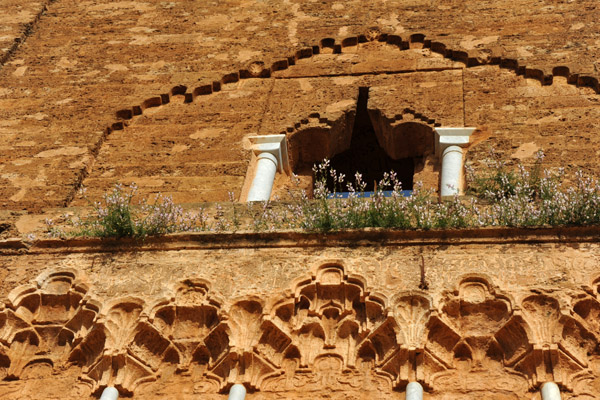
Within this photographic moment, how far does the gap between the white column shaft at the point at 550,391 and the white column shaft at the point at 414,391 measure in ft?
1.76

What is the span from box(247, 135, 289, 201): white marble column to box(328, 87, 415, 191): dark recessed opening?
100cm

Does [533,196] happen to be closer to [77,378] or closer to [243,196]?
[243,196]

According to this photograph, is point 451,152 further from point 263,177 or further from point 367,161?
point 367,161

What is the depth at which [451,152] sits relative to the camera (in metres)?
7.71

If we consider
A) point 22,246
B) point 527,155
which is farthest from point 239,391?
point 527,155

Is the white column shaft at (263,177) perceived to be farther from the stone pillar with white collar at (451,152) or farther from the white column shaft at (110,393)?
the white column shaft at (110,393)

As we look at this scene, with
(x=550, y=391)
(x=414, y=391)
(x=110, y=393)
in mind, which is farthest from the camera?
(x=110, y=393)

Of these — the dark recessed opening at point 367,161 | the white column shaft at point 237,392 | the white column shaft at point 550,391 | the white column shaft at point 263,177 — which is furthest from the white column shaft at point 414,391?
the dark recessed opening at point 367,161

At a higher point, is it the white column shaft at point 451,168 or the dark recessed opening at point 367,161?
the dark recessed opening at point 367,161

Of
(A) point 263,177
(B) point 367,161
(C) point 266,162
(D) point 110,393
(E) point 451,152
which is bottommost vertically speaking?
(D) point 110,393

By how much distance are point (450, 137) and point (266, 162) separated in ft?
4.42

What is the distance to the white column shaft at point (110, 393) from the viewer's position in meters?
5.11

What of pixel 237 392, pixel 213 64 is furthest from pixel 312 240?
pixel 213 64

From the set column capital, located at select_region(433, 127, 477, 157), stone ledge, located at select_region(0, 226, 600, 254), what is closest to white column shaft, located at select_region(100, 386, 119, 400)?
stone ledge, located at select_region(0, 226, 600, 254)
